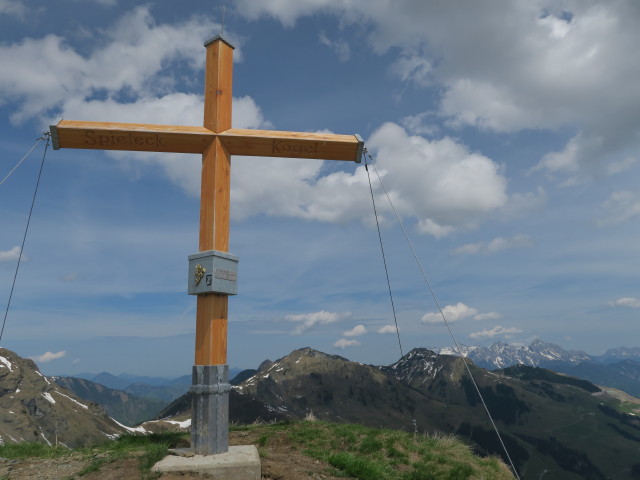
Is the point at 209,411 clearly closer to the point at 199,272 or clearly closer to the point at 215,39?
the point at 199,272

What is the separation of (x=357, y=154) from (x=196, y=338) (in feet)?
22.6

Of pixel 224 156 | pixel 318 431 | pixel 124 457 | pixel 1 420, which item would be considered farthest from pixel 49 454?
pixel 1 420

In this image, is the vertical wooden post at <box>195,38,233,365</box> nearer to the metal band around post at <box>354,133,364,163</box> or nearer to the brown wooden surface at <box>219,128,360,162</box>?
the brown wooden surface at <box>219,128,360,162</box>

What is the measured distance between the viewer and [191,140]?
12.9 meters

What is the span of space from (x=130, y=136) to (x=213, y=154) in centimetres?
231

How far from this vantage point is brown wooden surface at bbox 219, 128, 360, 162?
1298cm

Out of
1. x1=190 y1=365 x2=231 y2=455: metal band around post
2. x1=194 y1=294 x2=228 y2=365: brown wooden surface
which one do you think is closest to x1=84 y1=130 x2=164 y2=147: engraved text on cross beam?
x1=194 y1=294 x2=228 y2=365: brown wooden surface

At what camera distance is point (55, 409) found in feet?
655

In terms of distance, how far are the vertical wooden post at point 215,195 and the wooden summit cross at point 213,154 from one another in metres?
0.02

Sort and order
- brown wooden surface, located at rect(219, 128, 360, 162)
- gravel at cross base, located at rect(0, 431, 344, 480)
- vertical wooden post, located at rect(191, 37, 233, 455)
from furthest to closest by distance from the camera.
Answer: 1. brown wooden surface, located at rect(219, 128, 360, 162)
2. vertical wooden post, located at rect(191, 37, 233, 455)
3. gravel at cross base, located at rect(0, 431, 344, 480)

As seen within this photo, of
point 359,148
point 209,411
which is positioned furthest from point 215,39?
point 209,411

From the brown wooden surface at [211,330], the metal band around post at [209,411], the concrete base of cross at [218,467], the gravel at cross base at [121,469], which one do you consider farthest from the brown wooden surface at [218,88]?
the gravel at cross base at [121,469]

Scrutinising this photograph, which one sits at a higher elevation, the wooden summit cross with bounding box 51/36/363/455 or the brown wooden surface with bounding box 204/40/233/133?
the brown wooden surface with bounding box 204/40/233/133

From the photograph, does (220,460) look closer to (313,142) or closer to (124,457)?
(124,457)
